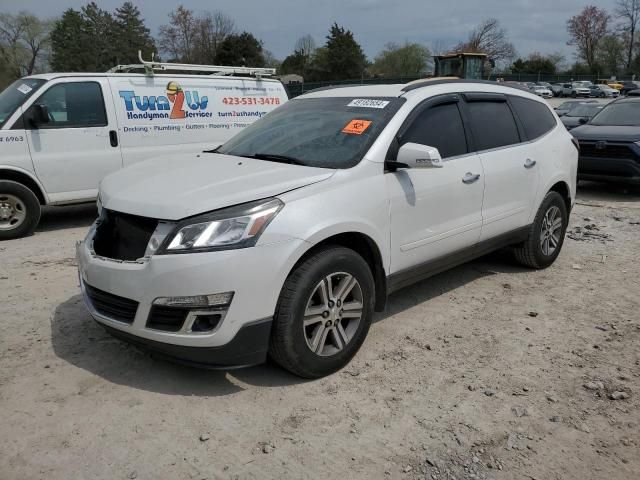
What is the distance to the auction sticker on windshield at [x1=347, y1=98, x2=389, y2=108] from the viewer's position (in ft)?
12.9

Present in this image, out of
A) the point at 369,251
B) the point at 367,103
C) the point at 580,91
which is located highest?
the point at 367,103

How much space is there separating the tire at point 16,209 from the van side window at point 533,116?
18.2 ft

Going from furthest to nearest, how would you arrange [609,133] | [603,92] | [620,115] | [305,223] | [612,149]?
[603,92]
[620,115]
[609,133]
[612,149]
[305,223]

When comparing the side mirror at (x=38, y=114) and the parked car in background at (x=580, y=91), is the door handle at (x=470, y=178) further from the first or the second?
the parked car in background at (x=580, y=91)

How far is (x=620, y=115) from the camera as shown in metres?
10.3

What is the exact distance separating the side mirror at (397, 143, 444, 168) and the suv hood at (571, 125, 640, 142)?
705cm

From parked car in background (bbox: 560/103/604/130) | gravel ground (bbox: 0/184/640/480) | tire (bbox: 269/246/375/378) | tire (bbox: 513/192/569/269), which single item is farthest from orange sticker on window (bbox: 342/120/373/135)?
parked car in background (bbox: 560/103/604/130)

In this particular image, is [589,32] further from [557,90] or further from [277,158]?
[277,158]

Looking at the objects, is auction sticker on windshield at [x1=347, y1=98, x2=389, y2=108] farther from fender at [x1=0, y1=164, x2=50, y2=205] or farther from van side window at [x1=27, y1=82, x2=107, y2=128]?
fender at [x1=0, y1=164, x2=50, y2=205]

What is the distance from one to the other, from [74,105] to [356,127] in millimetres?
4657

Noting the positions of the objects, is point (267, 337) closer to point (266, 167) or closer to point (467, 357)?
point (266, 167)

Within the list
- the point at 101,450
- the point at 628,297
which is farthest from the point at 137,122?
the point at 628,297

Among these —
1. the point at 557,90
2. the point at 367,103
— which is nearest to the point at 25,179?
the point at 367,103

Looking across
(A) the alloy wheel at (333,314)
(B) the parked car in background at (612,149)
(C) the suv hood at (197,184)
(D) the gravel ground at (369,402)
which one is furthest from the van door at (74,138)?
(B) the parked car in background at (612,149)
